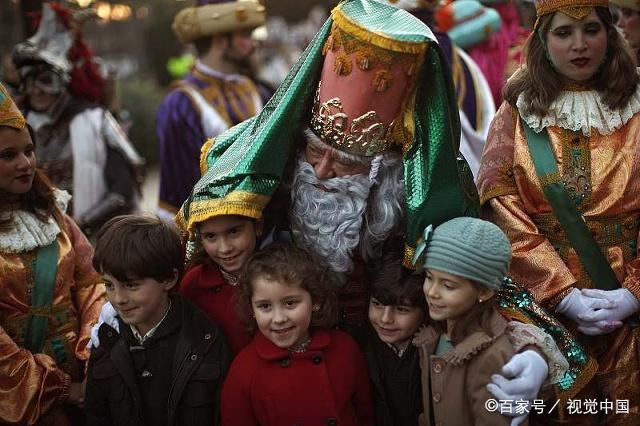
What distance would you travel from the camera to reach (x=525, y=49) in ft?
12.9

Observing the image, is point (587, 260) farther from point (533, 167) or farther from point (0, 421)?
point (0, 421)

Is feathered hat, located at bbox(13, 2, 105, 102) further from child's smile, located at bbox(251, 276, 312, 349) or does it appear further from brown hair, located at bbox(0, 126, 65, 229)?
child's smile, located at bbox(251, 276, 312, 349)

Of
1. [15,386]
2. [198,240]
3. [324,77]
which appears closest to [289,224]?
[198,240]

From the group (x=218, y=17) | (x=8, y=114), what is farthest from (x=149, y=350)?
(x=218, y=17)

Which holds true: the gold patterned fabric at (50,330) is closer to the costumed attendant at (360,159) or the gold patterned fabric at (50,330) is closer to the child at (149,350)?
the child at (149,350)

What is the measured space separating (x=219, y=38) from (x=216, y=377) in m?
3.86

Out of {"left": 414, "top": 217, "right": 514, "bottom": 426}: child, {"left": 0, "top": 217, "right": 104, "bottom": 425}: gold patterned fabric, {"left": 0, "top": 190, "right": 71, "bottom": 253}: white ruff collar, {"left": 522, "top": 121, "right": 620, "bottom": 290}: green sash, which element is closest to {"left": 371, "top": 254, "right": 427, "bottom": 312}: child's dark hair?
{"left": 414, "top": 217, "right": 514, "bottom": 426}: child

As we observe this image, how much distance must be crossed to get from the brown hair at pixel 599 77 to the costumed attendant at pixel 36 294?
7.25 feet

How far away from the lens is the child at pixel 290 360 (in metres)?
3.40

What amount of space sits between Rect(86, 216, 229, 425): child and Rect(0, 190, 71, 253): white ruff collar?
39cm

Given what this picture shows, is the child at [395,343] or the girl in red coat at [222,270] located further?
the girl in red coat at [222,270]

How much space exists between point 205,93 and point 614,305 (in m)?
3.96

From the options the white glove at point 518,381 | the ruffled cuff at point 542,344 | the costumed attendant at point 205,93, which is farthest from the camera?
the costumed attendant at point 205,93

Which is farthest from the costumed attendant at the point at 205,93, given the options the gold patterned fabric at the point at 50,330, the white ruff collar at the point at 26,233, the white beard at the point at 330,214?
the white beard at the point at 330,214
